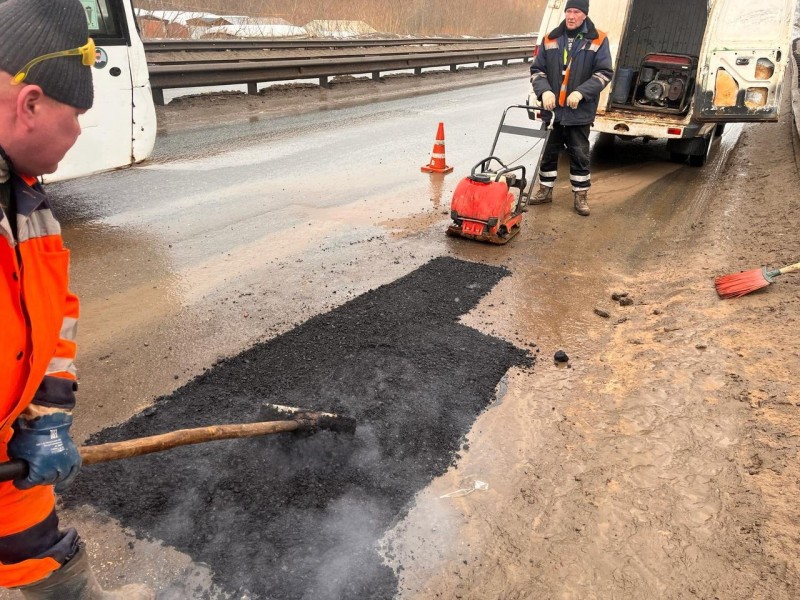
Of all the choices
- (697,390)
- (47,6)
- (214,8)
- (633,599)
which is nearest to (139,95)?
(47,6)

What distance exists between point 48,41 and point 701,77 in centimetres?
A: 803

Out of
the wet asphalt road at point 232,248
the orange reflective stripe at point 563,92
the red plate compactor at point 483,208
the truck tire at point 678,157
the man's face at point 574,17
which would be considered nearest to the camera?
the wet asphalt road at point 232,248

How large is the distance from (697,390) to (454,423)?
4.91 ft

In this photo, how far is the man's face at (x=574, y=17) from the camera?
19.8ft

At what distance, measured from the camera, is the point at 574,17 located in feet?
20.0

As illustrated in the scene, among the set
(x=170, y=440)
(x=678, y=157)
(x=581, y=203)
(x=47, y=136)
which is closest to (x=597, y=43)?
(x=581, y=203)

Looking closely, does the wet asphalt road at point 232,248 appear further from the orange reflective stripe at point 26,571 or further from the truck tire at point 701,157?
the orange reflective stripe at point 26,571

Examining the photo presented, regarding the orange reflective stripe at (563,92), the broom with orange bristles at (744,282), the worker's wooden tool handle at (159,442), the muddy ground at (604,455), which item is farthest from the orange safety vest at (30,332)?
the orange reflective stripe at (563,92)

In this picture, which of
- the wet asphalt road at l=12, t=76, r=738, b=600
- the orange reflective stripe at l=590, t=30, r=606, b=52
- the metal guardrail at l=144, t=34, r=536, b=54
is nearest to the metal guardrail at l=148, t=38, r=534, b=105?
the metal guardrail at l=144, t=34, r=536, b=54

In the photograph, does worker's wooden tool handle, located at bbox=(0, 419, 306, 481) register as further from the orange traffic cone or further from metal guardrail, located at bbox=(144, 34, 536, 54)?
metal guardrail, located at bbox=(144, 34, 536, 54)

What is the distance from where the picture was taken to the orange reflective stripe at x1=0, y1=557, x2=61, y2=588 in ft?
5.64

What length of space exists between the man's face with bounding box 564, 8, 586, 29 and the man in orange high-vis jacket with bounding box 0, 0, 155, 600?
18.7 feet

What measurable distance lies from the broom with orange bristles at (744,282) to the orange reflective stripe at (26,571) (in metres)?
4.62

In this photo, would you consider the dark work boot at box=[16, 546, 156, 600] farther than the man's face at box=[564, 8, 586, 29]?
No
